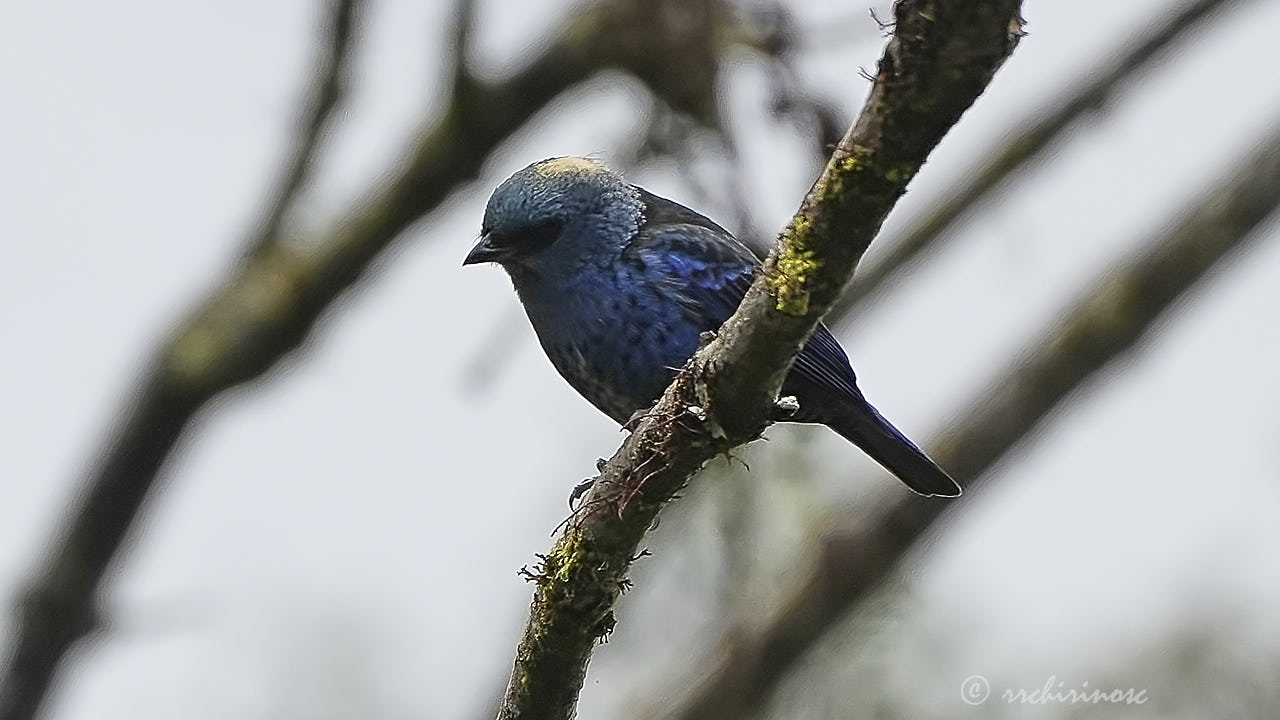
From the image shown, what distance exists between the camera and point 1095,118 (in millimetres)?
6824

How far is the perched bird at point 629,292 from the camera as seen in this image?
5367 mm

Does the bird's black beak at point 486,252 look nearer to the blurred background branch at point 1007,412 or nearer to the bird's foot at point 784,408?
the blurred background branch at point 1007,412

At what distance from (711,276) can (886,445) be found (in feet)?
2.77

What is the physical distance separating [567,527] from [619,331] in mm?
1435

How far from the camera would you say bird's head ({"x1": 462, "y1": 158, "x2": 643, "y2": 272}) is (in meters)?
5.64

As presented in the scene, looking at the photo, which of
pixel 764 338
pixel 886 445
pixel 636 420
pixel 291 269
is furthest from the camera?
pixel 291 269

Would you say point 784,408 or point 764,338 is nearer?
point 764,338

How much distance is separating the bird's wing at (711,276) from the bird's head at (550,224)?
109 millimetres

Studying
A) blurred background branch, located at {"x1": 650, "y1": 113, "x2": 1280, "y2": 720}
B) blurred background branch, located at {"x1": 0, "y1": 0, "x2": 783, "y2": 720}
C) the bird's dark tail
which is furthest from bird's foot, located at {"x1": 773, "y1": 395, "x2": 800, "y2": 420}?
blurred background branch, located at {"x1": 0, "y1": 0, "x2": 783, "y2": 720}

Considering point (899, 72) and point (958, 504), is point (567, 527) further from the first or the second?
point (958, 504)

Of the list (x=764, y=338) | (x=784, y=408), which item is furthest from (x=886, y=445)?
(x=764, y=338)

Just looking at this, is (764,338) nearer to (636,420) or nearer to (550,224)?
(636,420)

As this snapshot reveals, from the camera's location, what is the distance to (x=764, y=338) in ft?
11.0

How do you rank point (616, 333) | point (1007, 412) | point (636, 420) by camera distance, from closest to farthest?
point (636, 420) < point (616, 333) < point (1007, 412)
